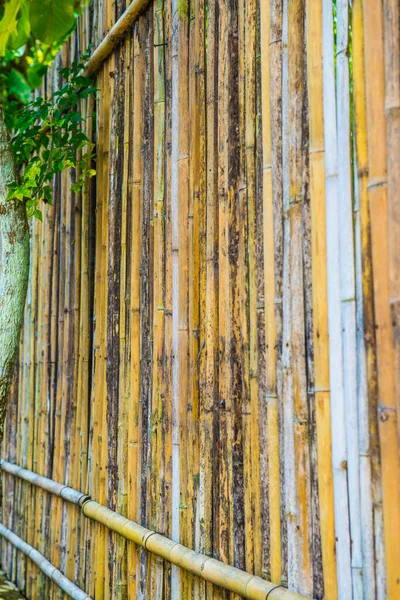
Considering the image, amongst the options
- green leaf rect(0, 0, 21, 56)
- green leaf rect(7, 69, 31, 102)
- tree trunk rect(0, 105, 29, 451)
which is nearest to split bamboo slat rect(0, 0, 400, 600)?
tree trunk rect(0, 105, 29, 451)

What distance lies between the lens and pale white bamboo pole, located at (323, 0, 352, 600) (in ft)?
4.50

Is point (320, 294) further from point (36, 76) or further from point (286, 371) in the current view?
point (36, 76)

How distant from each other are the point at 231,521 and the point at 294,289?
598 mm

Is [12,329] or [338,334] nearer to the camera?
[338,334]

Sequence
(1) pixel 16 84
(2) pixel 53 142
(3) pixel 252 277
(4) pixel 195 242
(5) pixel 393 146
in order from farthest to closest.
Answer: (1) pixel 16 84
(2) pixel 53 142
(4) pixel 195 242
(3) pixel 252 277
(5) pixel 393 146

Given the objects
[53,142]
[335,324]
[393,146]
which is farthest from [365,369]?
[53,142]

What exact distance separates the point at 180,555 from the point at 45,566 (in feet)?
4.09

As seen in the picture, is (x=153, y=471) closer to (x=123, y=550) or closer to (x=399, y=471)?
(x=123, y=550)

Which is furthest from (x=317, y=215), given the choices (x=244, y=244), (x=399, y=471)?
(x=399, y=471)

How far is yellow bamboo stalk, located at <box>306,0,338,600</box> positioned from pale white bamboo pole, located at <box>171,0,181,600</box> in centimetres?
63

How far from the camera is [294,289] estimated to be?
5.11 feet

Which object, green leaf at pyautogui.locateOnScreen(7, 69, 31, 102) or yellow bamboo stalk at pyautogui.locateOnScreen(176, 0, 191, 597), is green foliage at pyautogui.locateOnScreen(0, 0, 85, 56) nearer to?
yellow bamboo stalk at pyautogui.locateOnScreen(176, 0, 191, 597)

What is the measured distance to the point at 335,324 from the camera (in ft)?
4.70

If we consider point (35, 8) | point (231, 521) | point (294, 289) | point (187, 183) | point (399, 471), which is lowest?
point (231, 521)
